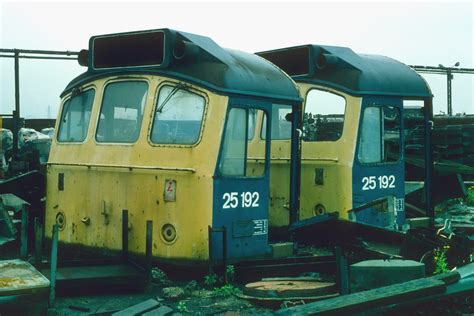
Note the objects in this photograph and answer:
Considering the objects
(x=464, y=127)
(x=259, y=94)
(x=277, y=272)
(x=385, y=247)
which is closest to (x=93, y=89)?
(x=259, y=94)

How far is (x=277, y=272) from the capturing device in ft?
23.0

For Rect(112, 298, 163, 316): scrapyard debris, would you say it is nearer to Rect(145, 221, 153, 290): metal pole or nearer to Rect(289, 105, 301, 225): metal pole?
Rect(145, 221, 153, 290): metal pole

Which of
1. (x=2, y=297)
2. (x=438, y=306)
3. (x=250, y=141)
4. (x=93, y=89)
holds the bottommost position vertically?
(x=438, y=306)

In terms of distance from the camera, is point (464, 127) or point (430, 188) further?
point (464, 127)

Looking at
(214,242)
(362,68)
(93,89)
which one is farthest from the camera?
(362,68)

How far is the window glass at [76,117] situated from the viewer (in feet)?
25.8

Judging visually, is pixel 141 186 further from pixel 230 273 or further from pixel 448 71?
pixel 448 71

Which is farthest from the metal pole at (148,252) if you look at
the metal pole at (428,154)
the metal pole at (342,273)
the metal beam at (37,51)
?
the metal beam at (37,51)

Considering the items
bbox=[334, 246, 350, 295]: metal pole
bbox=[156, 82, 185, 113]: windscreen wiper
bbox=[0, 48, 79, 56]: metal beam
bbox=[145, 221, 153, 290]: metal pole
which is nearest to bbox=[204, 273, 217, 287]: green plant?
bbox=[145, 221, 153, 290]: metal pole

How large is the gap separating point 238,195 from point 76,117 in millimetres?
2457

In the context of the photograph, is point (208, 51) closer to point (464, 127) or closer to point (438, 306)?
point (438, 306)

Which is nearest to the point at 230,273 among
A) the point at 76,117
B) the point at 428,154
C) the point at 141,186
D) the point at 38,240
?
the point at 141,186

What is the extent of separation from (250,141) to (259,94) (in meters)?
1.75

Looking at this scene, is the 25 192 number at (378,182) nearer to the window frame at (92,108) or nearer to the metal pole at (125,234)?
the metal pole at (125,234)
